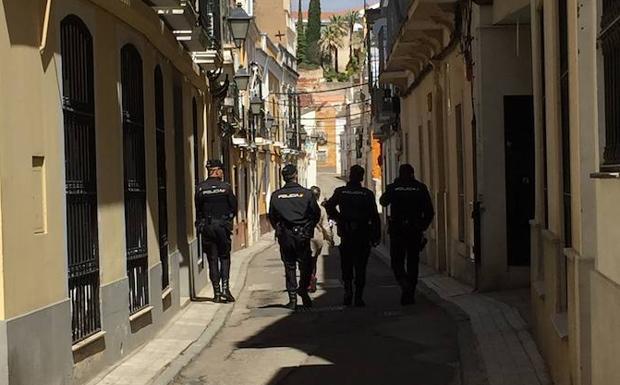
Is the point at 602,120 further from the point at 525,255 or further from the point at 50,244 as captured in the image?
the point at 525,255

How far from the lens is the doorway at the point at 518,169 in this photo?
13.3 metres

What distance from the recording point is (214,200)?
13.8 meters

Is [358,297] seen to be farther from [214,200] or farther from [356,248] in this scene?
[214,200]

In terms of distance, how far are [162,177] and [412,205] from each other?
323 cm

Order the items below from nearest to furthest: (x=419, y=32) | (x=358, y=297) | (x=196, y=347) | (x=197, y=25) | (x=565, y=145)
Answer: (x=565, y=145), (x=196, y=347), (x=358, y=297), (x=197, y=25), (x=419, y=32)

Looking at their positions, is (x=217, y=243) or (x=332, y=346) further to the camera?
(x=217, y=243)

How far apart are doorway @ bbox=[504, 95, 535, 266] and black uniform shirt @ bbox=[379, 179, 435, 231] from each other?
3.38 ft

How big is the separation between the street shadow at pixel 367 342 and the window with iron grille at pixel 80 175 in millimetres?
1678

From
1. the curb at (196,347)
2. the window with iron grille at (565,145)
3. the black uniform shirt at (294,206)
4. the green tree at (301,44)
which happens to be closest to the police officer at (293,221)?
the black uniform shirt at (294,206)

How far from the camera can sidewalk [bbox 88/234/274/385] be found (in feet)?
29.0

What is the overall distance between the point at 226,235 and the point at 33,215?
22.6ft

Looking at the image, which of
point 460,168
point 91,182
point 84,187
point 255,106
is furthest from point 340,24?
point 84,187

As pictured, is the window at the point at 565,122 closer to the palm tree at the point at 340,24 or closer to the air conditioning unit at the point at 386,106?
the air conditioning unit at the point at 386,106

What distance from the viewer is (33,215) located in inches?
277
